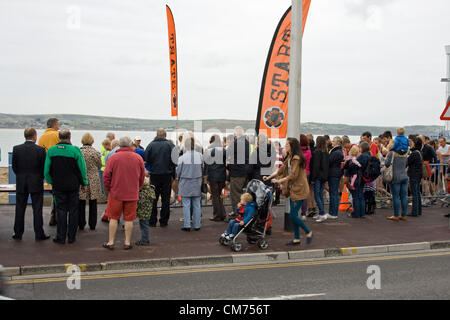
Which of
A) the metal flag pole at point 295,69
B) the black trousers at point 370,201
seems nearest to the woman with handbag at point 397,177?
the black trousers at point 370,201

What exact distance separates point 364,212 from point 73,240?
24.3ft

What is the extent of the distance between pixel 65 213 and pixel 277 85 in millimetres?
6358

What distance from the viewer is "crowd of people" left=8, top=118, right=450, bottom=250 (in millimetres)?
9155

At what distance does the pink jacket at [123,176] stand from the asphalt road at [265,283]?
5.82ft

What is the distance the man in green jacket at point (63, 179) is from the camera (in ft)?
30.1

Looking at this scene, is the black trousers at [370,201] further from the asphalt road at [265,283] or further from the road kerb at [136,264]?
the road kerb at [136,264]

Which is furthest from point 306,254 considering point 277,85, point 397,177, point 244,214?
point 277,85

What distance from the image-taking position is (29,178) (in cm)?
945

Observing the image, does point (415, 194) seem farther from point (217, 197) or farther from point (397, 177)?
point (217, 197)

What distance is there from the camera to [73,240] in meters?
9.27

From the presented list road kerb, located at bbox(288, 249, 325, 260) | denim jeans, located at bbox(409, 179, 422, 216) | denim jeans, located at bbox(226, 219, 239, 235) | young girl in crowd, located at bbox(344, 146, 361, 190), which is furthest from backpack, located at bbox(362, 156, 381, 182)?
denim jeans, located at bbox(226, 219, 239, 235)

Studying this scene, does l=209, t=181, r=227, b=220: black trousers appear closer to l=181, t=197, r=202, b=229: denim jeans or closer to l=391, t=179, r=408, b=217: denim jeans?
l=181, t=197, r=202, b=229: denim jeans

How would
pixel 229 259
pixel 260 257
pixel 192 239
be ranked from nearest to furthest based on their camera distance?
1. pixel 229 259
2. pixel 260 257
3. pixel 192 239

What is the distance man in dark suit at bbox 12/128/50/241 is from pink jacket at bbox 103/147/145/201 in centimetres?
157
